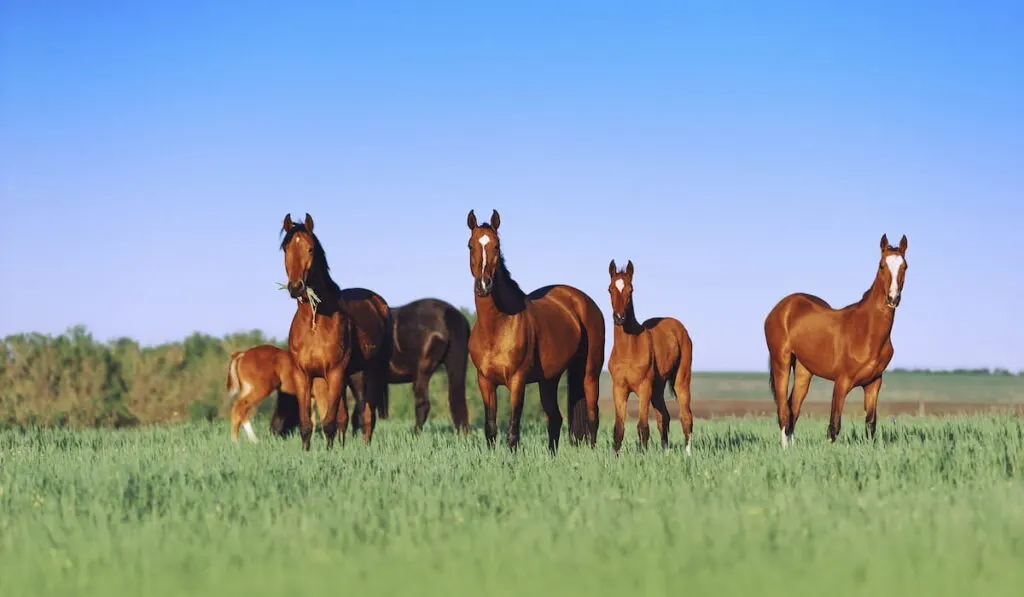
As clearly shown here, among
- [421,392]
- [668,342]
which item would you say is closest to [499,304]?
[668,342]

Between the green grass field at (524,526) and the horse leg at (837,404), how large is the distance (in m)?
3.15

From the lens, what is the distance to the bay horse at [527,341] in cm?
1122

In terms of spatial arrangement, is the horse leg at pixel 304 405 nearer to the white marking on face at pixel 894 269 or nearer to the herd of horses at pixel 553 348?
the herd of horses at pixel 553 348

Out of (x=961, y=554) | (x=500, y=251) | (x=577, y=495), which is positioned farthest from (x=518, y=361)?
(x=961, y=554)

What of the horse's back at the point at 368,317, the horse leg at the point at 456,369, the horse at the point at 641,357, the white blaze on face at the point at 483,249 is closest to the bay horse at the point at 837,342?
the horse at the point at 641,357

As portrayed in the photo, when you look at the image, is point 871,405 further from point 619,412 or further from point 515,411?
point 515,411

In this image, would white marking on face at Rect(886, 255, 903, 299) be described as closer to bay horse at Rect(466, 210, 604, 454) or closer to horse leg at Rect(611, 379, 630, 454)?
horse leg at Rect(611, 379, 630, 454)

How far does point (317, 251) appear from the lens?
12539 mm

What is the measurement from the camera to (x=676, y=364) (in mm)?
13969

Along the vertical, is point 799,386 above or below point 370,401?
above

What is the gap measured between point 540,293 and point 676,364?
7.39 feet

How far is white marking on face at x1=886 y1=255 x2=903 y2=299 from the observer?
12.9 meters

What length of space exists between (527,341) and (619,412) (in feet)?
5.45

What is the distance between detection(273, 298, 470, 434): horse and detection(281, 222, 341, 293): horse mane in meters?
4.52
